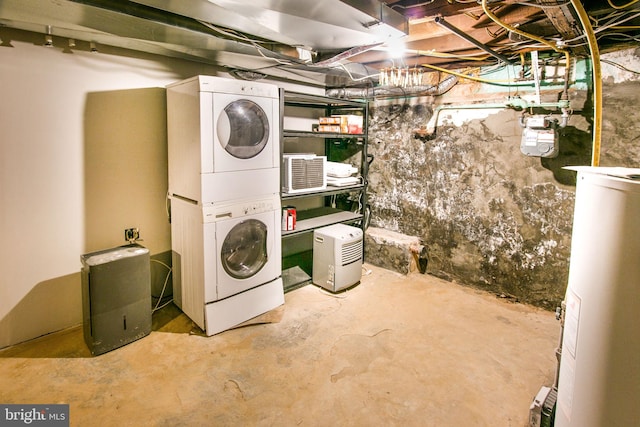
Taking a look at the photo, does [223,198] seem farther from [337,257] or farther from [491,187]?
[491,187]

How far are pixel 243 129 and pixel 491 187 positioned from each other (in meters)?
2.40

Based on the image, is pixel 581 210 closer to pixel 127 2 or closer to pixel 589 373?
pixel 589 373

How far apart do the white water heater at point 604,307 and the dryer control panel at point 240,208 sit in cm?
216

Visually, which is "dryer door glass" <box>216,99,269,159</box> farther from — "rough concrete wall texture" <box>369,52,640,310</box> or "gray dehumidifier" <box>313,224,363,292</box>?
"rough concrete wall texture" <box>369,52,640,310</box>

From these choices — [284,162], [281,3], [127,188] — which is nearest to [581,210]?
[281,3]

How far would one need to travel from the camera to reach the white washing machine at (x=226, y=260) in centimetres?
274


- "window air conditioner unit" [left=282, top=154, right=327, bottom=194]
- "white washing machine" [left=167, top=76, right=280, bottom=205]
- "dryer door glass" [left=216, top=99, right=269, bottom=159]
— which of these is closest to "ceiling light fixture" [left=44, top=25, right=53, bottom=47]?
"white washing machine" [left=167, top=76, right=280, bottom=205]

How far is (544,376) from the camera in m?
2.35

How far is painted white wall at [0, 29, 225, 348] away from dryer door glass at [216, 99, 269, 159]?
75 cm

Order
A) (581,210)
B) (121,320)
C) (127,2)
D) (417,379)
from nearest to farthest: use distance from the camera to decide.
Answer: (581,210)
(127,2)
(417,379)
(121,320)

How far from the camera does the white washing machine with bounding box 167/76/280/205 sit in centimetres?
261

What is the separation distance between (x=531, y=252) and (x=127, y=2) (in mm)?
3623

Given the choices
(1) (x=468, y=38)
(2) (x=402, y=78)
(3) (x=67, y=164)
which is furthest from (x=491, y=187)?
(3) (x=67, y=164)

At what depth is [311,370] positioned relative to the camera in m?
2.38
